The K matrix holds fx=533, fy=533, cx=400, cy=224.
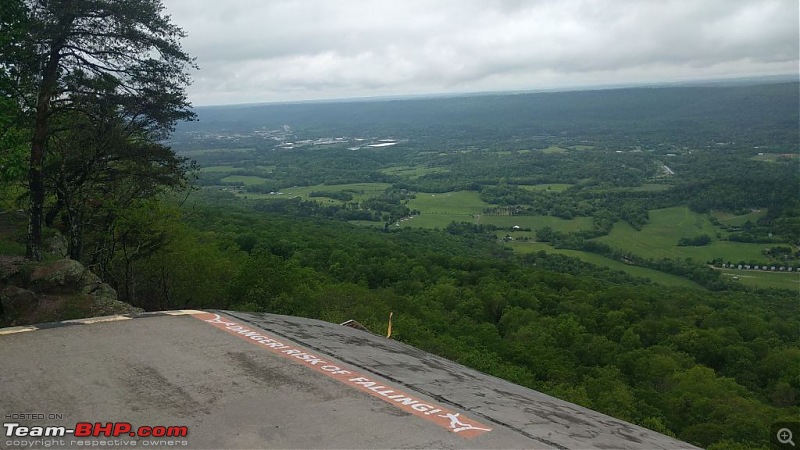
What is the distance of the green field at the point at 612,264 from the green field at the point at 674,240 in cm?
696

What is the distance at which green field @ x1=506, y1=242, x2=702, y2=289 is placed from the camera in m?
69.9

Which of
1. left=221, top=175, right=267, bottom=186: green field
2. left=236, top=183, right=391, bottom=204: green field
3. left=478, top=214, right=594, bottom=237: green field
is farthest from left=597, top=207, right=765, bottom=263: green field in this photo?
left=221, top=175, right=267, bottom=186: green field

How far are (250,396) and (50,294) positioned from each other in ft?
22.4

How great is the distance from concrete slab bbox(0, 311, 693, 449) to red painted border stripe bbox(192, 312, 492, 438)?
0.07 feet

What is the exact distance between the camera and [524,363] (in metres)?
26.5

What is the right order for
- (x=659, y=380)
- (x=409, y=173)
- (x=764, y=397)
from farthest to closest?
(x=409, y=173), (x=764, y=397), (x=659, y=380)

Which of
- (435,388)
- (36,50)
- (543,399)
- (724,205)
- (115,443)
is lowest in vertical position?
(724,205)

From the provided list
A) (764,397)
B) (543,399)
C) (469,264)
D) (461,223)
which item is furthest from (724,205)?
(543,399)

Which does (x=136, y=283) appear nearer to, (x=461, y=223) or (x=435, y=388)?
(x=435, y=388)

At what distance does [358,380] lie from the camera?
7.70 meters

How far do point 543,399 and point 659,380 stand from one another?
73.4 feet

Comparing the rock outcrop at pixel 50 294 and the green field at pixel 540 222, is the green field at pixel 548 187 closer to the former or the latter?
the green field at pixel 540 222

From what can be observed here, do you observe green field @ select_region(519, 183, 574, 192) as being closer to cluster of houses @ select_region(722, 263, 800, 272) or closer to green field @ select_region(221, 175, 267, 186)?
cluster of houses @ select_region(722, 263, 800, 272)

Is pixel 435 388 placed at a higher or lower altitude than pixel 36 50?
lower
